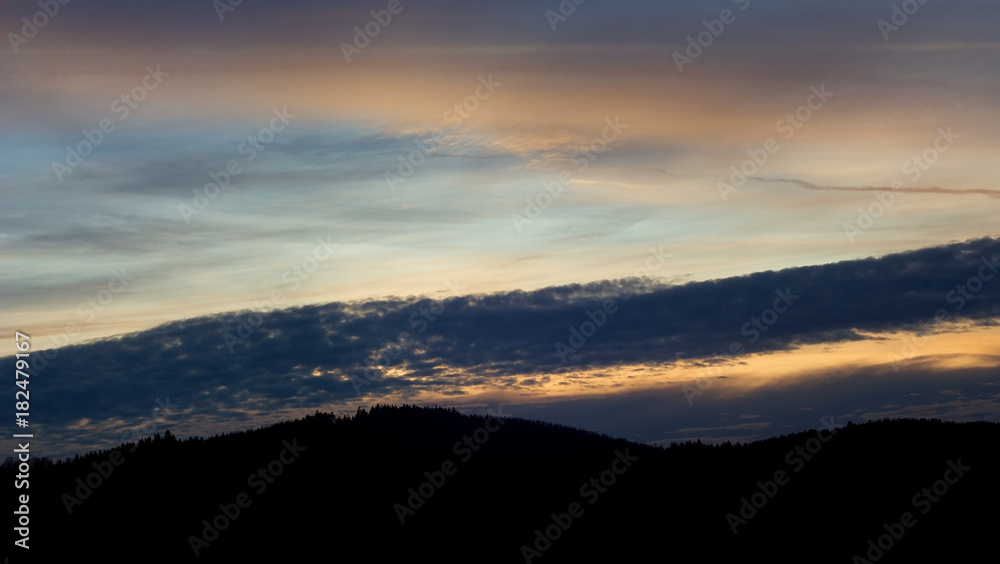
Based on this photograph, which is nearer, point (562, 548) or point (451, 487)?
point (562, 548)

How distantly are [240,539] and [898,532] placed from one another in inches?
4297

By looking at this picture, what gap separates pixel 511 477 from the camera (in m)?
186

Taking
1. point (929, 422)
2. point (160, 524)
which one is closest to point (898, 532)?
point (929, 422)

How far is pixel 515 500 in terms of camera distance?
6969 inches

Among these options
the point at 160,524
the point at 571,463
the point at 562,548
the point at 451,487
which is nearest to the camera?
the point at 160,524

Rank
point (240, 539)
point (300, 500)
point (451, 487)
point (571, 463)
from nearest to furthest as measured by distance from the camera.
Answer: point (240, 539)
point (300, 500)
point (451, 487)
point (571, 463)

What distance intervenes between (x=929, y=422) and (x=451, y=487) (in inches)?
3792

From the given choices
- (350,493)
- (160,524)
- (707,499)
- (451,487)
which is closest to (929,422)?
(707,499)

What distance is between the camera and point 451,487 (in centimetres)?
18100

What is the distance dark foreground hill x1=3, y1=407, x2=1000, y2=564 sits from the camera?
135 metres

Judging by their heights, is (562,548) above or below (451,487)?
below

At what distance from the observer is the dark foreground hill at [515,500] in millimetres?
134875

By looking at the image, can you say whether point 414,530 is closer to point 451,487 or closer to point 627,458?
point 451,487

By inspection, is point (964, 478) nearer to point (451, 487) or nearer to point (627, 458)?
point (627, 458)
